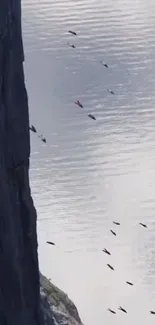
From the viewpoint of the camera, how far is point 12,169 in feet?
25.6

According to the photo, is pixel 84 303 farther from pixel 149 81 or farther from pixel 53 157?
pixel 149 81

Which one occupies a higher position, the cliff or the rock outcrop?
the cliff

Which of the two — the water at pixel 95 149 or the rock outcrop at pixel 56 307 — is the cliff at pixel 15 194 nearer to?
the rock outcrop at pixel 56 307

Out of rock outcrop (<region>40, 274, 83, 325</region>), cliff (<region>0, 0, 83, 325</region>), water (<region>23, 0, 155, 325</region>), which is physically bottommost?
water (<region>23, 0, 155, 325</region>)

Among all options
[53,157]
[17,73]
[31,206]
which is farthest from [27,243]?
[53,157]

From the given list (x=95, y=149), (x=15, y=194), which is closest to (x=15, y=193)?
(x=15, y=194)

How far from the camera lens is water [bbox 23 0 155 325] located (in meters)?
18.4

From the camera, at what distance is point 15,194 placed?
795 centimetres

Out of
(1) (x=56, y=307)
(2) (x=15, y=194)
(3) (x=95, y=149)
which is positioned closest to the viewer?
(2) (x=15, y=194)

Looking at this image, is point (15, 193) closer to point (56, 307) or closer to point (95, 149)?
point (56, 307)

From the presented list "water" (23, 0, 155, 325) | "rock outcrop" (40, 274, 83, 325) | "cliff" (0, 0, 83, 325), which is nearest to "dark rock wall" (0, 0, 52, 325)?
"cliff" (0, 0, 83, 325)

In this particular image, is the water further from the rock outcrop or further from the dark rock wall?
the dark rock wall

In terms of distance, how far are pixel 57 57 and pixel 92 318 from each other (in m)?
10.1

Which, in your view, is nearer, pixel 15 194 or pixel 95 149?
pixel 15 194
